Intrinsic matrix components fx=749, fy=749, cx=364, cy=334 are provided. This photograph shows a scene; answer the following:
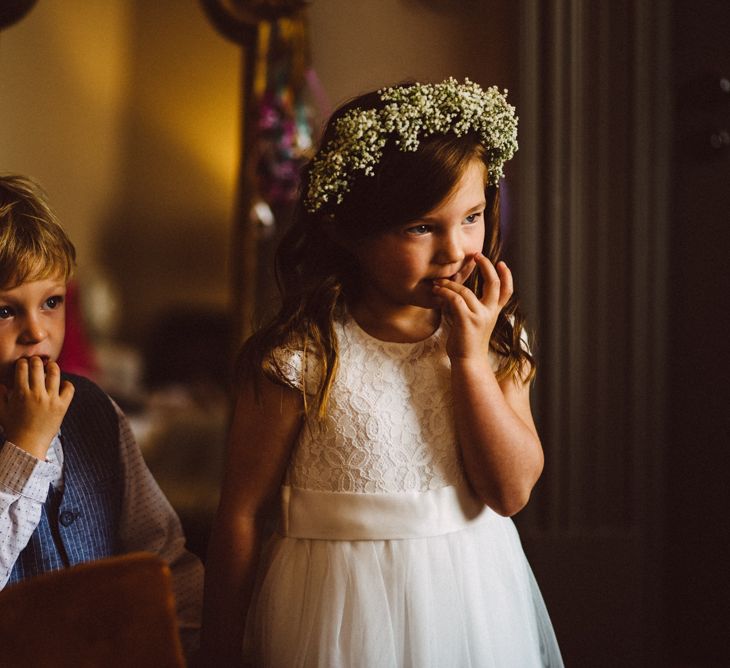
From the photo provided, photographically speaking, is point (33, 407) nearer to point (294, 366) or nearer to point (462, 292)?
point (294, 366)

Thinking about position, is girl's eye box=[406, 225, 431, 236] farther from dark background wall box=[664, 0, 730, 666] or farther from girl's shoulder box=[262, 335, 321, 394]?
dark background wall box=[664, 0, 730, 666]

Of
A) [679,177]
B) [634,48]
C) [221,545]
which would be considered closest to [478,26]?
[634,48]

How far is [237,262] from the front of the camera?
6.36 feet

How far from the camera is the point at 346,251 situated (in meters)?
1.14

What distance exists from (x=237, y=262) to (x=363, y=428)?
102 centimetres

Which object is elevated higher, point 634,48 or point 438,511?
point 634,48

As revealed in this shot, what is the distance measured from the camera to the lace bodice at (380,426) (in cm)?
102

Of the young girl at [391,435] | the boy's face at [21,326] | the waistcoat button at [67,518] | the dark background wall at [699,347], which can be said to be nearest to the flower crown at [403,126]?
the young girl at [391,435]

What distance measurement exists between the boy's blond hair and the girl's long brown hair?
0.28 metres

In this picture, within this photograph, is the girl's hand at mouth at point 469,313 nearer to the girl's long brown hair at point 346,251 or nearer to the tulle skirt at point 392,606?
the girl's long brown hair at point 346,251

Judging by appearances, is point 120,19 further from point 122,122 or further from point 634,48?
point 634,48

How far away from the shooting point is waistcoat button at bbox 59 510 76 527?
3.43ft

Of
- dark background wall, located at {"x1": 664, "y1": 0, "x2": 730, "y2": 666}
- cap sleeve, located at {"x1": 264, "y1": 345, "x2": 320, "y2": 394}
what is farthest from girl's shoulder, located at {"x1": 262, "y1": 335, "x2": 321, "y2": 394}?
dark background wall, located at {"x1": 664, "y1": 0, "x2": 730, "y2": 666}

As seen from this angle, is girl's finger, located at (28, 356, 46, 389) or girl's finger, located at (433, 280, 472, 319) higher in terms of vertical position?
girl's finger, located at (433, 280, 472, 319)
